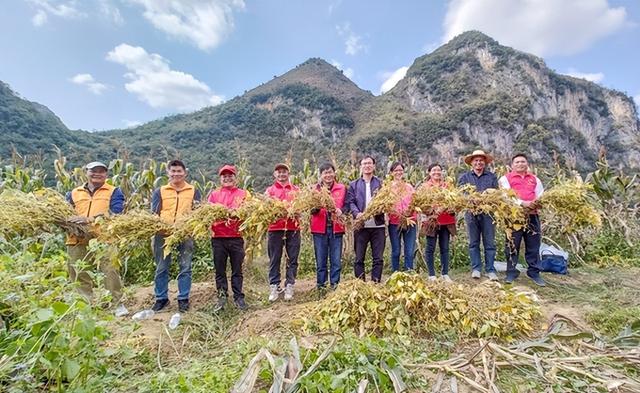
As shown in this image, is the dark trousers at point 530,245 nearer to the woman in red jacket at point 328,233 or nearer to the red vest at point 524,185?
the red vest at point 524,185

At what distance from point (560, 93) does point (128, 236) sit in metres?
84.3

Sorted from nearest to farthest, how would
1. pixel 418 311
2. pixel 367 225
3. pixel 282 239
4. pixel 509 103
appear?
pixel 418 311 → pixel 367 225 → pixel 282 239 → pixel 509 103

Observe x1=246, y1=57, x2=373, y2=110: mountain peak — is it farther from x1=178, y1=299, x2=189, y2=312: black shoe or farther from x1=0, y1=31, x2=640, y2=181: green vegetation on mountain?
x1=178, y1=299, x2=189, y2=312: black shoe

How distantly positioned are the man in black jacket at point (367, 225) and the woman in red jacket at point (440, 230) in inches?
34.3

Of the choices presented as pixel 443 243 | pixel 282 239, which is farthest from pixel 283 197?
pixel 443 243

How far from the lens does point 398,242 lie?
4770 mm

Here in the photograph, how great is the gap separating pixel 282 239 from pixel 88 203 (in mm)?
2288

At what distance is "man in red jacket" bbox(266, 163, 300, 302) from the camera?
446 cm

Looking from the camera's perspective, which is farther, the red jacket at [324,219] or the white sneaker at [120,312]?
the red jacket at [324,219]

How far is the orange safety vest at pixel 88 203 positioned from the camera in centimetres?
408

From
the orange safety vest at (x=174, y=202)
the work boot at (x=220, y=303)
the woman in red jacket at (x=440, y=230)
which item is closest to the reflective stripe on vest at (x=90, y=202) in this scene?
the orange safety vest at (x=174, y=202)

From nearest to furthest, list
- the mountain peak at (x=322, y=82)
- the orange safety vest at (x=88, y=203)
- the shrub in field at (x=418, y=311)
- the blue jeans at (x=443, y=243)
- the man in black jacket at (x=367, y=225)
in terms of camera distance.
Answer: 1. the shrub in field at (x=418, y=311)
2. the orange safety vest at (x=88, y=203)
3. the man in black jacket at (x=367, y=225)
4. the blue jeans at (x=443, y=243)
5. the mountain peak at (x=322, y=82)

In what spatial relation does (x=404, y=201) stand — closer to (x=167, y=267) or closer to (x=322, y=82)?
(x=167, y=267)

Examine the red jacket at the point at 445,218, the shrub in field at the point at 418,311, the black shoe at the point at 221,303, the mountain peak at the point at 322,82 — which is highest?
the mountain peak at the point at 322,82
